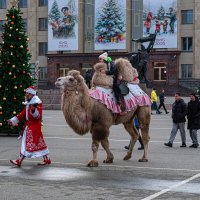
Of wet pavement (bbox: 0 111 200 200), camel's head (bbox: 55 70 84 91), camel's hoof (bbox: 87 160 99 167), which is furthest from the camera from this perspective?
camel's hoof (bbox: 87 160 99 167)

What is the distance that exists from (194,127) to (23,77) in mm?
6631

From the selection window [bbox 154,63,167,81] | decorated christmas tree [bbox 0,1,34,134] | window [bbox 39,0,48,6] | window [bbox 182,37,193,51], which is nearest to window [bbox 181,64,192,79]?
window [bbox 182,37,193,51]

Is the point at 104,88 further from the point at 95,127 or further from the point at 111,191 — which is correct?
the point at 111,191

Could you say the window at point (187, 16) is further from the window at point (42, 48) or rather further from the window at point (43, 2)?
the window at point (42, 48)

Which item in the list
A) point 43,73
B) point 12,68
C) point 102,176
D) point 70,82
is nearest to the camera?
point 102,176

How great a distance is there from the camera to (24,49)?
19.9m

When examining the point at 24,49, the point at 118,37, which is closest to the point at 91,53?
the point at 118,37

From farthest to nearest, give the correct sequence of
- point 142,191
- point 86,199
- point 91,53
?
point 91,53 < point 142,191 < point 86,199

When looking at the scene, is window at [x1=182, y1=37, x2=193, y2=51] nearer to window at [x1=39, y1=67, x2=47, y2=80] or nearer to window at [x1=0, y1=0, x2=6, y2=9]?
window at [x1=39, y1=67, x2=47, y2=80]

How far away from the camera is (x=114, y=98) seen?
484 inches

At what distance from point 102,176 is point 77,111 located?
1731mm

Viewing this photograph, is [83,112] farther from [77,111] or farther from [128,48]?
[128,48]

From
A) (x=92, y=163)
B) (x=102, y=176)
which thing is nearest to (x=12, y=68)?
(x=92, y=163)

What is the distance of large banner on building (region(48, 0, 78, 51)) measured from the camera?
2687 inches
